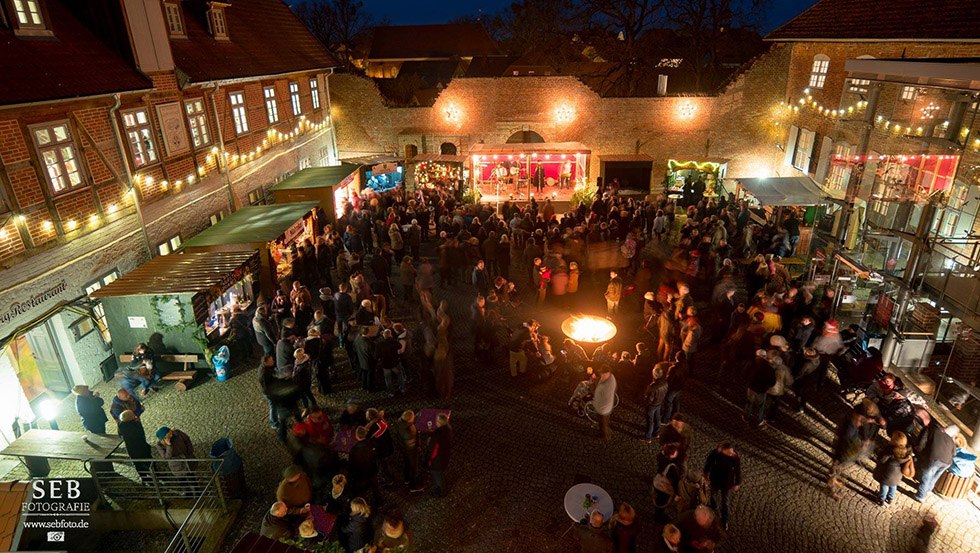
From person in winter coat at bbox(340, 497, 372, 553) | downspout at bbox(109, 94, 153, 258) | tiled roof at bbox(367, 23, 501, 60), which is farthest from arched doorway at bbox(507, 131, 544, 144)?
tiled roof at bbox(367, 23, 501, 60)

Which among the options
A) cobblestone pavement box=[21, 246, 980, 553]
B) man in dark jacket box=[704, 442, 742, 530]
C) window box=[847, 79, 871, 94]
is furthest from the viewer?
window box=[847, 79, 871, 94]

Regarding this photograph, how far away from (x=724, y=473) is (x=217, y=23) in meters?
17.1

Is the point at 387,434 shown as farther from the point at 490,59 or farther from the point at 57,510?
the point at 490,59

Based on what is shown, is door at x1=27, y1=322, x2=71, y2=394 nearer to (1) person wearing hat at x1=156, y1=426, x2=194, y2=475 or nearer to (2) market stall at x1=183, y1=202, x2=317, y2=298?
(2) market stall at x1=183, y1=202, x2=317, y2=298

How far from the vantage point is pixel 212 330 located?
34.4 feet

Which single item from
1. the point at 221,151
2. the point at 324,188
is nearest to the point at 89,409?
the point at 221,151

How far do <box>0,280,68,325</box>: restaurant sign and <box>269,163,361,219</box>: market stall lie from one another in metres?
7.22

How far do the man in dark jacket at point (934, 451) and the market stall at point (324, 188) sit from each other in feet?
46.0

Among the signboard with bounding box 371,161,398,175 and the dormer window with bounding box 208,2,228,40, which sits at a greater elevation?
the dormer window with bounding box 208,2,228,40

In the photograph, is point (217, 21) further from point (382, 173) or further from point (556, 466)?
point (556, 466)

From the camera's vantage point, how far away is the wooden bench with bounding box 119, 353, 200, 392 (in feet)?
32.6

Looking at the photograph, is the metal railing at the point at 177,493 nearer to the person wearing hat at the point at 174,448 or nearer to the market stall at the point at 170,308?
the person wearing hat at the point at 174,448

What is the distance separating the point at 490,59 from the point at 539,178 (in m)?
24.2

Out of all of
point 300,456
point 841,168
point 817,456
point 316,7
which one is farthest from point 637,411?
point 316,7
